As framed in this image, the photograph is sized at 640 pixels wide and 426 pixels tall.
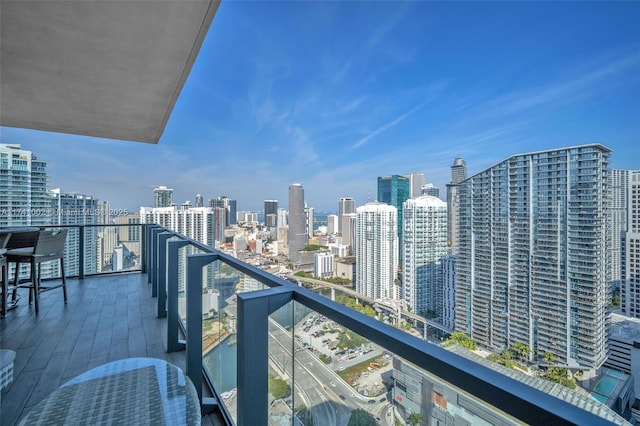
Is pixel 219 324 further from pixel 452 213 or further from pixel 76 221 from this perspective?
pixel 452 213

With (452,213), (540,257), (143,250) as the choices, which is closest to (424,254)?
(452,213)

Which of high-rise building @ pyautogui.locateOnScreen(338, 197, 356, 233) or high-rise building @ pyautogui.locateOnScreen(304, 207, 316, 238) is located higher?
high-rise building @ pyautogui.locateOnScreen(338, 197, 356, 233)

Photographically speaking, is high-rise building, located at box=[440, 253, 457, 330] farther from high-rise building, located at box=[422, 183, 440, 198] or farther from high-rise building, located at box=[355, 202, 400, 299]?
high-rise building, located at box=[422, 183, 440, 198]

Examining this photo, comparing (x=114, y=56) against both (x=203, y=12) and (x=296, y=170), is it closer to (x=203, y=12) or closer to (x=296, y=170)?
(x=203, y=12)

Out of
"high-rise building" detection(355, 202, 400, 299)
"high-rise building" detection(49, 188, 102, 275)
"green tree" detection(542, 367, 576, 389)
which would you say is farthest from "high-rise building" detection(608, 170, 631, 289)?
"high-rise building" detection(49, 188, 102, 275)

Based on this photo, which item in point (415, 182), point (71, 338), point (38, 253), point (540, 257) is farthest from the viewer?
point (415, 182)

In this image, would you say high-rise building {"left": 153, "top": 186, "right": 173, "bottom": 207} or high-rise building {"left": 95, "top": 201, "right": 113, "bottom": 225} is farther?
high-rise building {"left": 153, "top": 186, "right": 173, "bottom": 207}
